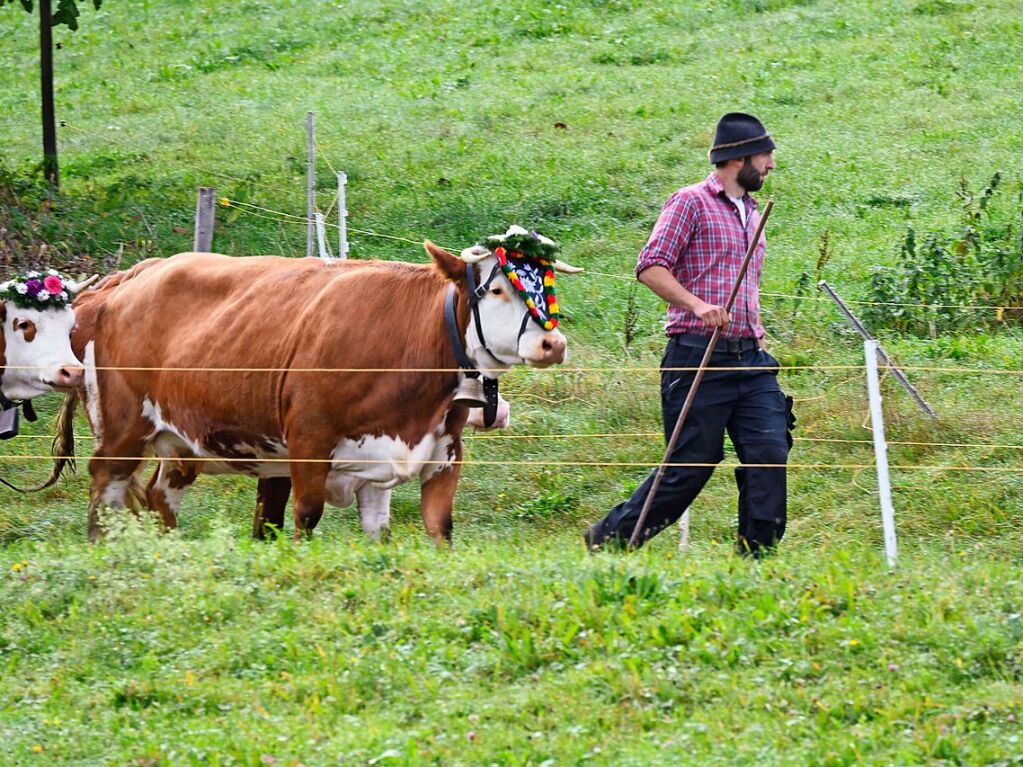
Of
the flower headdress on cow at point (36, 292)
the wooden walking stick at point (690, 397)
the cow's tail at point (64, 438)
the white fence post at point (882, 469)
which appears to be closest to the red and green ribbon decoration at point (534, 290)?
the wooden walking stick at point (690, 397)

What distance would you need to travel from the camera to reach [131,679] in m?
5.95

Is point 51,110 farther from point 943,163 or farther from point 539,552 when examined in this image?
point 539,552

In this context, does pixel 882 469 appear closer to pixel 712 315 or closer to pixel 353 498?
pixel 712 315

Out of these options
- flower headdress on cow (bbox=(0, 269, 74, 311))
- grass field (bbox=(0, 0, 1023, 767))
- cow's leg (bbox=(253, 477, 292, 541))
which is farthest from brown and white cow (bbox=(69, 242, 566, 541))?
grass field (bbox=(0, 0, 1023, 767))

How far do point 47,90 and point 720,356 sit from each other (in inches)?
438

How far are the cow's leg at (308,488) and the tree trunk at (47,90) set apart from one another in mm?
8825

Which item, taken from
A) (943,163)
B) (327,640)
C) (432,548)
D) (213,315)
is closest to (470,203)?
(943,163)

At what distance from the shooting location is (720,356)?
7086mm

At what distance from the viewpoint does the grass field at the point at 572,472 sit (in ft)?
17.6

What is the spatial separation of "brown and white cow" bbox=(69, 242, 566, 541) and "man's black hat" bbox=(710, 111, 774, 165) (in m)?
1.17

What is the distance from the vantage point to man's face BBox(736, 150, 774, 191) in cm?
717

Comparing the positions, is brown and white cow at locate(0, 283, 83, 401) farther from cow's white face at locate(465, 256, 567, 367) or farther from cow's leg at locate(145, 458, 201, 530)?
cow's white face at locate(465, 256, 567, 367)

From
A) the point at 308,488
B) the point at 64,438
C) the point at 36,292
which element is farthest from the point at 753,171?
the point at 64,438

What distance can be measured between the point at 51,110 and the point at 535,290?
1015cm
